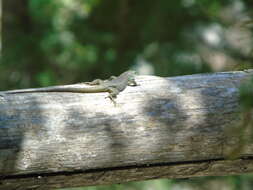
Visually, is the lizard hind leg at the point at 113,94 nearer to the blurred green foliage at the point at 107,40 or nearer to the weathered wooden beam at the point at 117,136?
the weathered wooden beam at the point at 117,136

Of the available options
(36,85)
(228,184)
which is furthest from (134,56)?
(228,184)

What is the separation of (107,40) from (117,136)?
5483 millimetres

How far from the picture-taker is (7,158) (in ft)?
9.07

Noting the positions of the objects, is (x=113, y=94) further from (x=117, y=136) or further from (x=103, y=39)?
(x=103, y=39)

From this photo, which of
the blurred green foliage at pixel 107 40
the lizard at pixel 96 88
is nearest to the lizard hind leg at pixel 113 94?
the lizard at pixel 96 88

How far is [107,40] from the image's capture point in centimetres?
827

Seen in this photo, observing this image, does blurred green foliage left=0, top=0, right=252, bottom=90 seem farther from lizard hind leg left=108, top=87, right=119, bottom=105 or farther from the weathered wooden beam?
the weathered wooden beam

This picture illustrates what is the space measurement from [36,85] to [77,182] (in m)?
5.51

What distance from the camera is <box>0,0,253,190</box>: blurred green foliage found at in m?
8.14

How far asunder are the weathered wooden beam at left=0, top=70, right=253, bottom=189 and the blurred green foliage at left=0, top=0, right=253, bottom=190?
4744mm

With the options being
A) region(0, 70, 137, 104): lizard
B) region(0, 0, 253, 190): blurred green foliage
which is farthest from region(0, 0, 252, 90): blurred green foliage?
region(0, 70, 137, 104): lizard

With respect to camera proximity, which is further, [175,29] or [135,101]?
[175,29]

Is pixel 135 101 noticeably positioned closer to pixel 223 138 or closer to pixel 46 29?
pixel 223 138

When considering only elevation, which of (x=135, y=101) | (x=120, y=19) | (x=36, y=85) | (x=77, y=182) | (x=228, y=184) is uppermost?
(x=120, y=19)
